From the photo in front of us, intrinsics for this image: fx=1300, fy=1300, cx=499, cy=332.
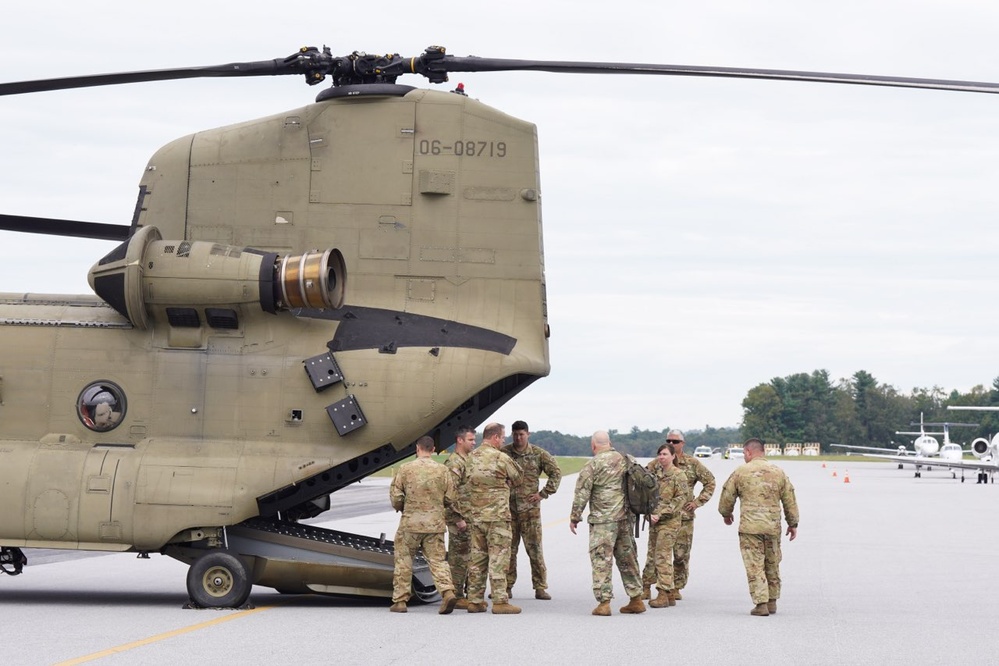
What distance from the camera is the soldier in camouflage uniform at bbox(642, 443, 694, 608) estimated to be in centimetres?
1309

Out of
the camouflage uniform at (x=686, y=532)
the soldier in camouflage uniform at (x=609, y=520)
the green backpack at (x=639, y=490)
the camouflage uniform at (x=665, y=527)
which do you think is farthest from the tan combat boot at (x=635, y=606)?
the camouflage uniform at (x=686, y=532)

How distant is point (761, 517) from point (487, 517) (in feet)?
8.72

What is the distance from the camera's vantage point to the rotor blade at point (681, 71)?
10.7 meters

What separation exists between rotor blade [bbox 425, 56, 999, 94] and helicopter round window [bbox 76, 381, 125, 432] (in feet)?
14.8

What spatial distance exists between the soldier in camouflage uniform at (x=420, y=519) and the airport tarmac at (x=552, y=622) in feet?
1.17

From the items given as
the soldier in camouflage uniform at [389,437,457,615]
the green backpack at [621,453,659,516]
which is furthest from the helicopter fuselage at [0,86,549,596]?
the green backpack at [621,453,659,516]

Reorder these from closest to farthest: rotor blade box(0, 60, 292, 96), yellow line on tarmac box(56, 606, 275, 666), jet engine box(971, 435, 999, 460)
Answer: yellow line on tarmac box(56, 606, 275, 666) → rotor blade box(0, 60, 292, 96) → jet engine box(971, 435, 999, 460)

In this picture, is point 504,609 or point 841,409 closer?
point 504,609

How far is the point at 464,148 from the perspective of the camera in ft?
43.3

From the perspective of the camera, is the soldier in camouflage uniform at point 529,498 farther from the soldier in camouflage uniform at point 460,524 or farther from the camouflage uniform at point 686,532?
the camouflage uniform at point 686,532

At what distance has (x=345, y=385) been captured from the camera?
12773mm

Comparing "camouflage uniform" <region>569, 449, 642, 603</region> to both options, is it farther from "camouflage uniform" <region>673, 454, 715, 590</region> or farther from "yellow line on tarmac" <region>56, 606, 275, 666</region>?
"yellow line on tarmac" <region>56, 606, 275, 666</region>

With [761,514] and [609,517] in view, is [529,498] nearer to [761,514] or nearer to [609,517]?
[609,517]

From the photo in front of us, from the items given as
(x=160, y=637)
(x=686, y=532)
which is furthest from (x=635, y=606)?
(x=160, y=637)
